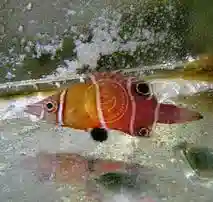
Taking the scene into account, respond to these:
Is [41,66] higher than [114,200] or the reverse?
higher

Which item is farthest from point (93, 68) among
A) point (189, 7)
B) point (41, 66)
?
point (189, 7)

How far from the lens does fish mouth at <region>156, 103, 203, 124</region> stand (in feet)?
3.13

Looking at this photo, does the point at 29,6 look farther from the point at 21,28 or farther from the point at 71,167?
the point at 71,167

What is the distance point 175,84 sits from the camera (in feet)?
3.33

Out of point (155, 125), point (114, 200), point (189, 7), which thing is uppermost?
point (189, 7)

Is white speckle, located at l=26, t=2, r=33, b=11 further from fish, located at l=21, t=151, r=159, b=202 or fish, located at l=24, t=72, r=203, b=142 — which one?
fish, located at l=21, t=151, r=159, b=202

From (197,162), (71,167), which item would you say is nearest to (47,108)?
(71,167)

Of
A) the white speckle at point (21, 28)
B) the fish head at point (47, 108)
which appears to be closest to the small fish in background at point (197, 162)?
the fish head at point (47, 108)

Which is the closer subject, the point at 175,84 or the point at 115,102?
the point at 115,102

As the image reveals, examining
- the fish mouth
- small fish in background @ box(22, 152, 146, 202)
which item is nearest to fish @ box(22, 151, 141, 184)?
small fish in background @ box(22, 152, 146, 202)

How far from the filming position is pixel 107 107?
2.97 feet

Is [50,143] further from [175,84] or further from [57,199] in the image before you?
[175,84]

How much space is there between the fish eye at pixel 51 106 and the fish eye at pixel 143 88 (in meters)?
0.14

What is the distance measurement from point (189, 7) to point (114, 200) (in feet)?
1.19
